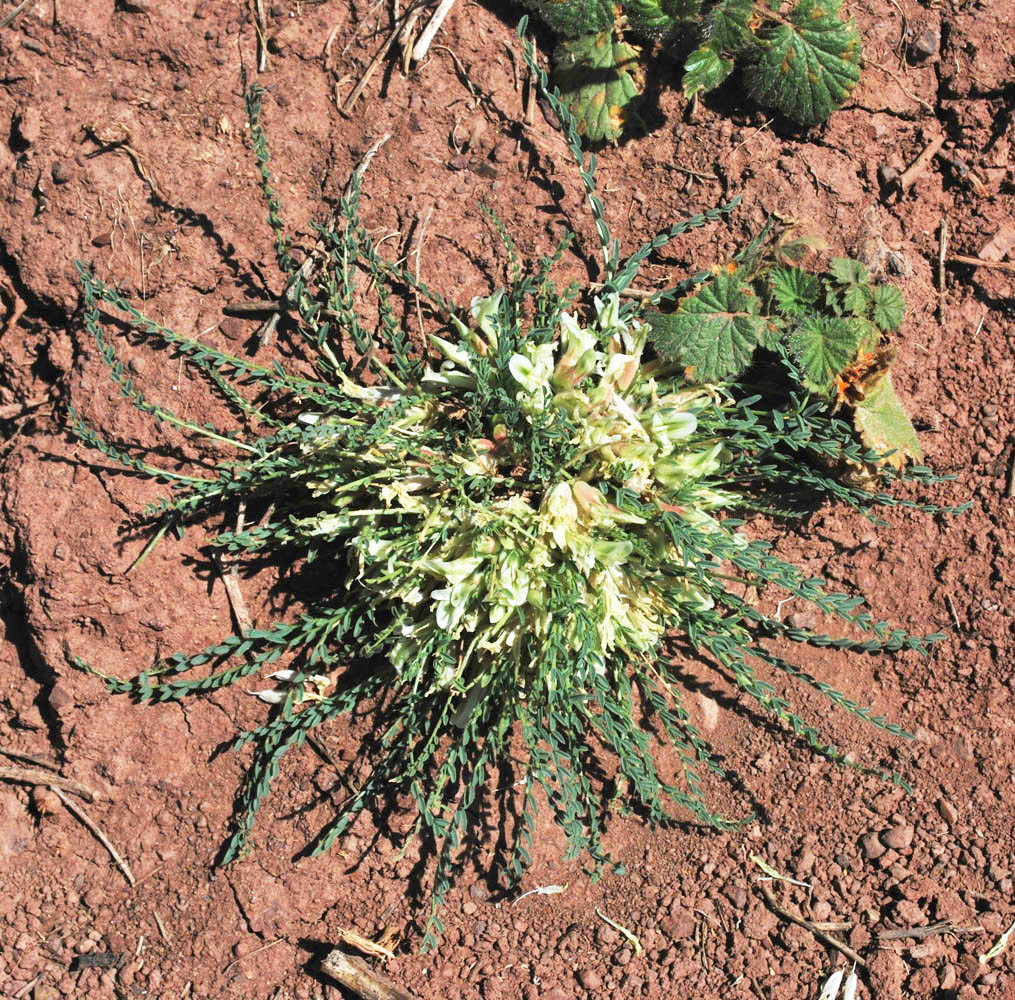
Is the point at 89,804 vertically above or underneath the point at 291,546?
underneath

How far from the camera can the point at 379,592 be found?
2.88 m

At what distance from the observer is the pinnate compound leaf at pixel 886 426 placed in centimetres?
291

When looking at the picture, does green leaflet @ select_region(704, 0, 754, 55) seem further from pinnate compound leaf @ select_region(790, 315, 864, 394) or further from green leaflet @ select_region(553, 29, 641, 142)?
pinnate compound leaf @ select_region(790, 315, 864, 394)

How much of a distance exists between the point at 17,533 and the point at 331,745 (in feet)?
4.03

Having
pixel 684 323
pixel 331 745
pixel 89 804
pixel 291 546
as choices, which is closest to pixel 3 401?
pixel 291 546

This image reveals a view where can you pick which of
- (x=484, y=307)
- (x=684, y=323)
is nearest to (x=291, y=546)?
(x=484, y=307)

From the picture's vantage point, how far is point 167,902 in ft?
10.4

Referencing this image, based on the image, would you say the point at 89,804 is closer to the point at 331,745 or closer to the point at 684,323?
the point at 331,745

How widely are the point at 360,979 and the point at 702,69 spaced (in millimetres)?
3079

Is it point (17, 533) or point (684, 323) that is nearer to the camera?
point (684, 323)

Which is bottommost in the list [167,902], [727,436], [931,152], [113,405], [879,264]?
[167,902]

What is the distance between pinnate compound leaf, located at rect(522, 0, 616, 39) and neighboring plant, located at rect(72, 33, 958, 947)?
417 mm

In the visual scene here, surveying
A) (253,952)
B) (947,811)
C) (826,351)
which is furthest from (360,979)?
(826,351)

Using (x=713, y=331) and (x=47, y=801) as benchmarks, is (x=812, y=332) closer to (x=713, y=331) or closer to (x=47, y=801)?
(x=713, y=331)
